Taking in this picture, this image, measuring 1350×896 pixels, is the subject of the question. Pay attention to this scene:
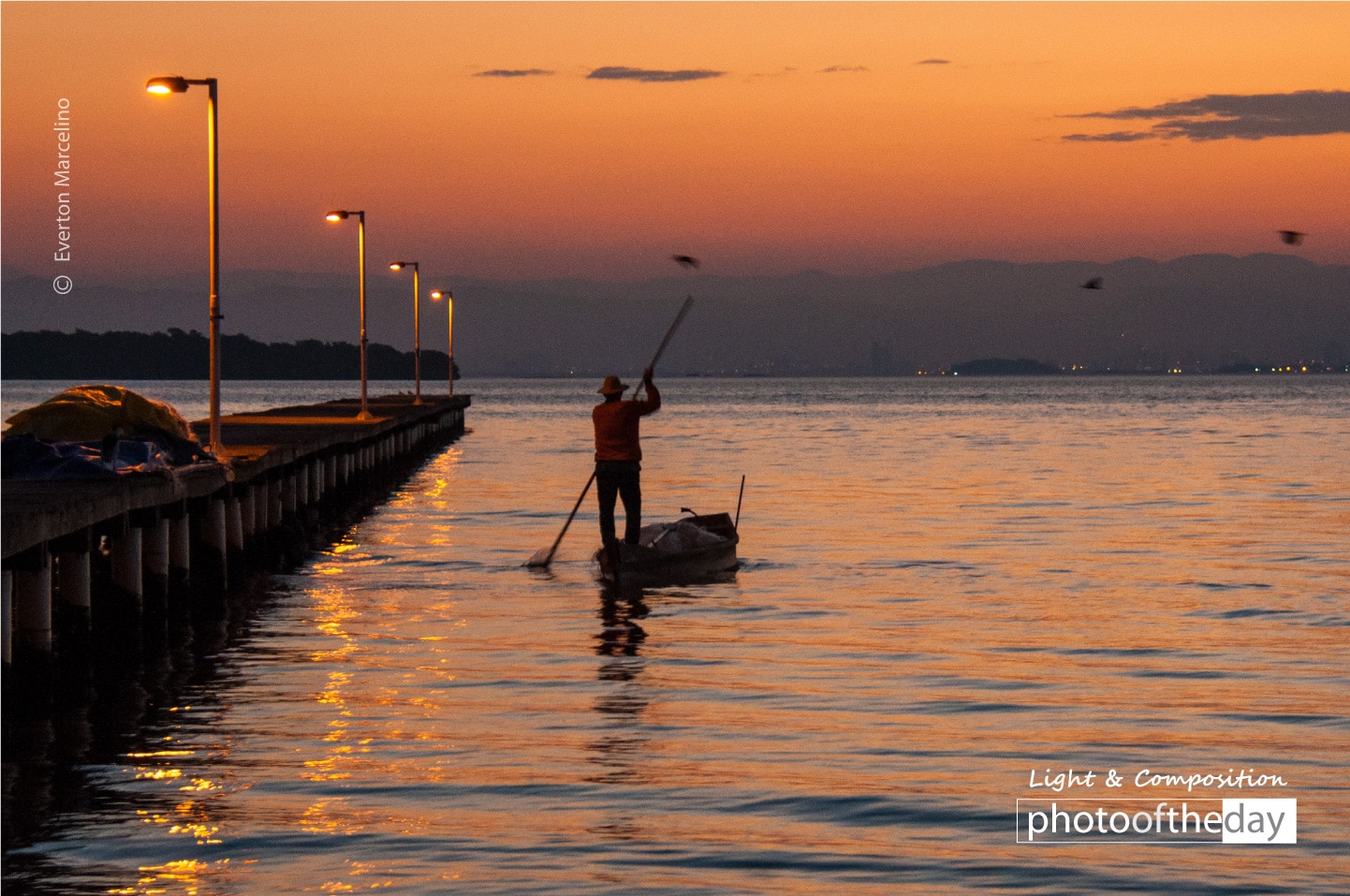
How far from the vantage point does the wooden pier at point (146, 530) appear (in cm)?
1603

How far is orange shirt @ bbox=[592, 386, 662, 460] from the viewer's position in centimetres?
2259

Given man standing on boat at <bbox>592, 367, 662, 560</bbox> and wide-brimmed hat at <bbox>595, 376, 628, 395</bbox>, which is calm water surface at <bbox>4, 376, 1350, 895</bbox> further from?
wide-brimmed hat at <bbox>595, 376, 628, 395</bbox>

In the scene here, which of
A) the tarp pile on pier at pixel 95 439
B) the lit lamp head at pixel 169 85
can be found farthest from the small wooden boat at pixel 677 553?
the lit lamp head at pixel 169 85

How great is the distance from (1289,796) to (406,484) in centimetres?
4229

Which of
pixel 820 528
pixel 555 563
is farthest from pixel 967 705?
pixel 820 528

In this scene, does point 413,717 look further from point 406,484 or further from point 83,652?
point 406,484

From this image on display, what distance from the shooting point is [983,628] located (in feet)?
67.5

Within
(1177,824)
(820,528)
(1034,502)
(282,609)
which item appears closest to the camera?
(1177,824)

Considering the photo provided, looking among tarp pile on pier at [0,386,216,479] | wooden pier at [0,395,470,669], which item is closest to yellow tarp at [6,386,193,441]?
tarp pile on pier at [0,386,216,479]

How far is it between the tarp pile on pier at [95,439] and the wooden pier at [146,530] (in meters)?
0.29

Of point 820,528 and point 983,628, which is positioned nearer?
point 983,628

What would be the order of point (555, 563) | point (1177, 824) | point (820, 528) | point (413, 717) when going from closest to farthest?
point (1177, 824), point (413, 717), point (555, 563), point (820, 528)

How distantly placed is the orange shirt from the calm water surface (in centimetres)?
183

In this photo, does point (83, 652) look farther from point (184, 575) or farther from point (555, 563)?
point (555, 563)
